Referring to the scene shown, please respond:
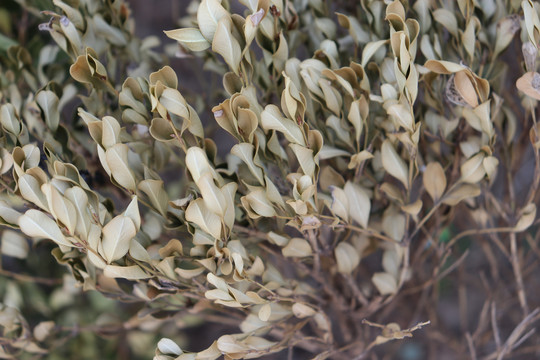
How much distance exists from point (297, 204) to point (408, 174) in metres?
0.13

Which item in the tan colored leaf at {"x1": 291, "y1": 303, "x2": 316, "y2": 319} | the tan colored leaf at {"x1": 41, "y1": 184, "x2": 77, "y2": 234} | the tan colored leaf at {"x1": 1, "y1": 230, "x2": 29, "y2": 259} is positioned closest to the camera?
the tan colored leaf at {"x1": 41, "y1": 184, "x2": 77, "y2": 234}

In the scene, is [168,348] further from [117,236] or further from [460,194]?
[460,194]

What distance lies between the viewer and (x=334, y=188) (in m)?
0.47

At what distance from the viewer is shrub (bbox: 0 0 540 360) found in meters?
0.42

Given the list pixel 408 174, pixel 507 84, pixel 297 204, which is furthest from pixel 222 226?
pixel 507 84

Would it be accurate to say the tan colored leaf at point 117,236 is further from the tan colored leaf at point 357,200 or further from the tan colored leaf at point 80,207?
the tan colored leaf at point 357,200

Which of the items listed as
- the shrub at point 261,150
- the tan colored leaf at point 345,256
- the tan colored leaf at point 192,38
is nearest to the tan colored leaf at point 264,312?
the shrub at point 261,150

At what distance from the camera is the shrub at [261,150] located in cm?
42

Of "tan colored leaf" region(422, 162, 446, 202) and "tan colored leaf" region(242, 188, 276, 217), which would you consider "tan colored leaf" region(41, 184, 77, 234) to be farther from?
"tan colored leaf" region(422, 162, 446, 202)

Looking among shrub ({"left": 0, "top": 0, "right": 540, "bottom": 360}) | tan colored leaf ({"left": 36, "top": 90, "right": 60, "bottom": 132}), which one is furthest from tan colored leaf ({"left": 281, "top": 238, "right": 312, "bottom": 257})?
tan colored leaf ({"left": 36, "top": 90, "right": 60, "bottom": 132})

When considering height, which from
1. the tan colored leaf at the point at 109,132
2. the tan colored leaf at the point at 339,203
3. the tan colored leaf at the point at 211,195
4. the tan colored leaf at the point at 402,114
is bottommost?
the tan colored leaf at the point at 339,203

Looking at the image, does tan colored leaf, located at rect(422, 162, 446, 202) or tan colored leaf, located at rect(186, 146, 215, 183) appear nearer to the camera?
tan colored leaf, located at rect(186, 146, 215, 183)

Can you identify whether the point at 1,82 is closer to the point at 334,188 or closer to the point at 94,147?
the point at 94,147

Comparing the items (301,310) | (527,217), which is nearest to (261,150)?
(301,310)
